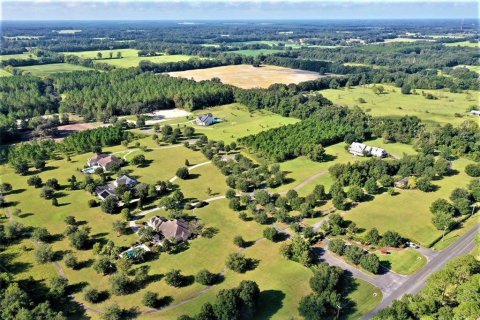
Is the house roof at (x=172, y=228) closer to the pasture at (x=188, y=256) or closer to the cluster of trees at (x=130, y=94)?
the pasture at (x=188, y=256)

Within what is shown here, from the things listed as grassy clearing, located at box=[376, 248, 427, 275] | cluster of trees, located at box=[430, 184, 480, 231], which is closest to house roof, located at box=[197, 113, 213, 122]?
cluster of trees, located at box=[430, 184, 480, 231]

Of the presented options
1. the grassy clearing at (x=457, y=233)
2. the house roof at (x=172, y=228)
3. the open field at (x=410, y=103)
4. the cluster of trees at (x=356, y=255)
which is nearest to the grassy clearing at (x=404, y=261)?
the cluster of trees at (x=356, y=255)

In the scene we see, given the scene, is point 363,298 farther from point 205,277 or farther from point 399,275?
point 205,277

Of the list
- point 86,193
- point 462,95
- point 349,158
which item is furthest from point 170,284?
point 462,95

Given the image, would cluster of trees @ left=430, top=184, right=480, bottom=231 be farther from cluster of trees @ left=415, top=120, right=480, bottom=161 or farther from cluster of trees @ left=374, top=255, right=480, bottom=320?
cluster of trees @ left=415, top=120, right=480, bottom=161

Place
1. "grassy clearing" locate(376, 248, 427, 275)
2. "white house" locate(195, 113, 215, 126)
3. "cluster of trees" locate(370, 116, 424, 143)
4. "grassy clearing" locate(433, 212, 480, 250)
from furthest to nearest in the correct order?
"white house" locate(195, 113, 215, 126)
"cluster of trees" locate(370, 116, 424, 143)
"grassy clearing" locate(433, 212, 480, 250)
"grassy clearing" locate(376, 248, 427, 275)

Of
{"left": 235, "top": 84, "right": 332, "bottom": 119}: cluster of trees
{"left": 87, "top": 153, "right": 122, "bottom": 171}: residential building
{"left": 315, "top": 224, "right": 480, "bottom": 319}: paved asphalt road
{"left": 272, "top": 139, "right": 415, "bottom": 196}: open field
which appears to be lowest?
{"left": 315, "top": 224, "right": 480, "bottom": 319}: paved asphalt road
